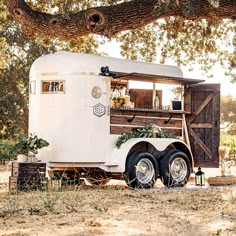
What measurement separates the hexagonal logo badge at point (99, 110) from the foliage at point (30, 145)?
1234mm

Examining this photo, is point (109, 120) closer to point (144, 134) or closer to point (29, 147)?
point (144, 134)

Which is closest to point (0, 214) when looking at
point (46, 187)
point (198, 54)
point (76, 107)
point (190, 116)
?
point (46, 187)

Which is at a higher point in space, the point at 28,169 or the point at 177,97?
the point at 177,97

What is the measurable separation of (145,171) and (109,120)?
141cm

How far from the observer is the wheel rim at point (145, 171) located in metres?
13.2

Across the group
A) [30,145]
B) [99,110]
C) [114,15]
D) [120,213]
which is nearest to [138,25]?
[114,15]

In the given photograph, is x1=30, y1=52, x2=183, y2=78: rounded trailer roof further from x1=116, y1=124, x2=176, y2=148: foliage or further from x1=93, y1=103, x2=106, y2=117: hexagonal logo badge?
x1=116, y1=124, x2=176, y2=148: foliage

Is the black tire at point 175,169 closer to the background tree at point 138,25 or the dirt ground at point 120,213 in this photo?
the dirt ground at point 120,213

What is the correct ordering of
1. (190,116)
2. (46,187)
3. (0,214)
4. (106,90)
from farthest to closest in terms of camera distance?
(190,116), (106,90), (46,187), (0,214)

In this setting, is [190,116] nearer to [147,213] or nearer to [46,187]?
[46,187]

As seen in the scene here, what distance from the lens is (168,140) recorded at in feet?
45.8

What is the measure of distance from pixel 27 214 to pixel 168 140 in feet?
19.5

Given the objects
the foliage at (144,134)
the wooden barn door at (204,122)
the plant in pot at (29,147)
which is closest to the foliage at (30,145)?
the plant in pot at (29,147)

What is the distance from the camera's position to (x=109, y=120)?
13148mm
